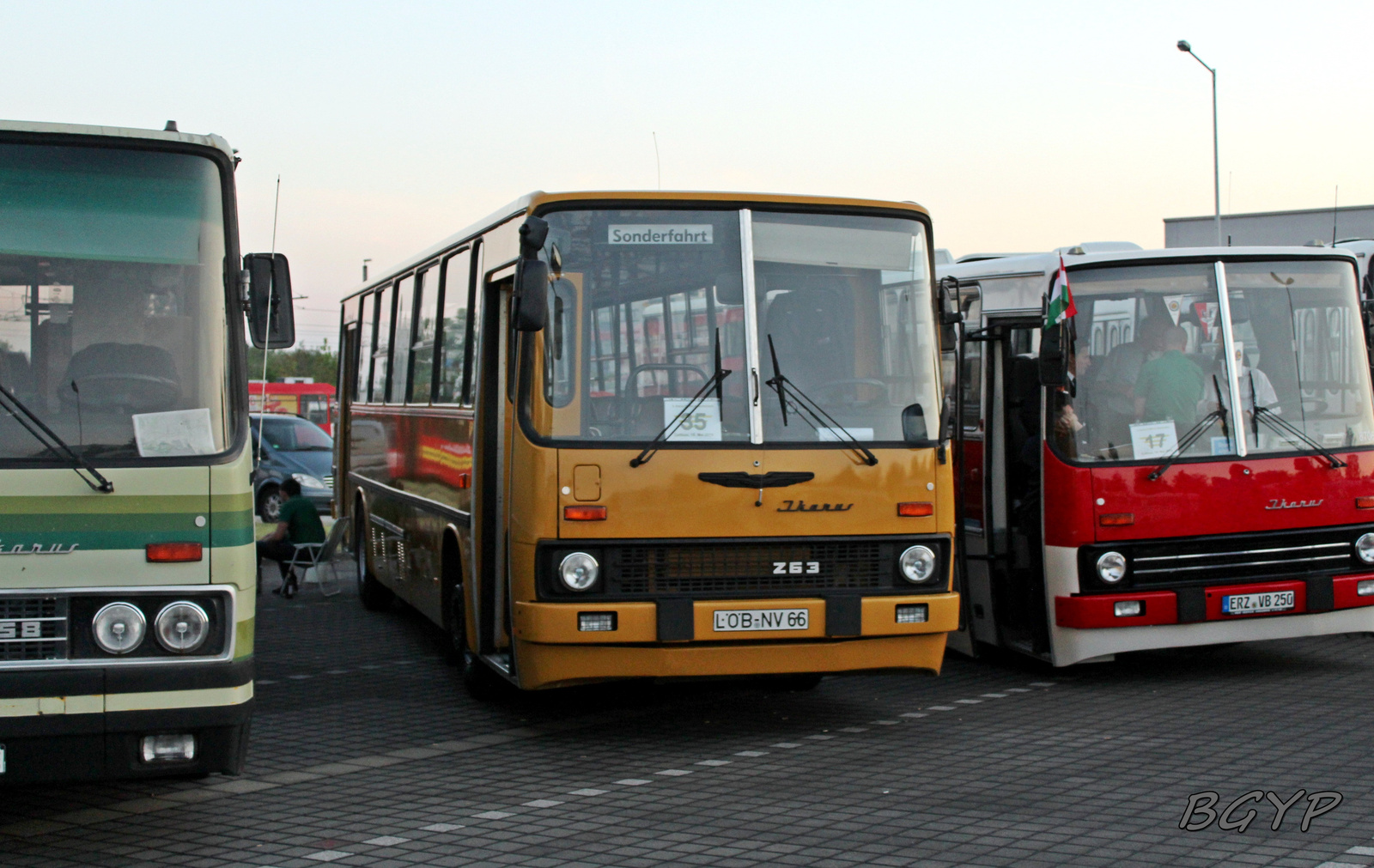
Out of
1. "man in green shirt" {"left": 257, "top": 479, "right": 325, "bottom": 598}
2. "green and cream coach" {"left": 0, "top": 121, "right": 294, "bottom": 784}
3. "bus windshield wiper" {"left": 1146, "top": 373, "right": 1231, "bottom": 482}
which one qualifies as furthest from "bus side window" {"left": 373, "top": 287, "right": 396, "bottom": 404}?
"green and cream coach" {"left": 0, "top": 121, "right": 294, "bottom": 784}

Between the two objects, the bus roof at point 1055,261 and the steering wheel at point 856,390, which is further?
the bus roof at point 1055,261

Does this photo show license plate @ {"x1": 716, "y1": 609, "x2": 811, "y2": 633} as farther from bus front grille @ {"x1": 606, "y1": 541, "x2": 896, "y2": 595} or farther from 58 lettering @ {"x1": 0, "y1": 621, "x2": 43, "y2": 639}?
58 lettering @ {"x1": 0, "y1": 621, "x2": 43, "y2": 639}

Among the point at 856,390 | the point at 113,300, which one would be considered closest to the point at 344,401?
the point at 856,390

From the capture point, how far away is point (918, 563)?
8500 millimetres

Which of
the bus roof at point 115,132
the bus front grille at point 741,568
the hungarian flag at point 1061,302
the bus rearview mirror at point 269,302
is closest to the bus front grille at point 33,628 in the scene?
the bus rearview mirror at point 269,302

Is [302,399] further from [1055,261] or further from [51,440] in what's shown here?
[51,440]

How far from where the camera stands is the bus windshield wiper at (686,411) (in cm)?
818

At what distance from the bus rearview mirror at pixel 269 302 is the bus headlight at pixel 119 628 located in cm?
117

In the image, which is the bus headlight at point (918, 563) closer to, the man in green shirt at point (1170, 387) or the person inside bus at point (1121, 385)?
the person inside bus at point (1121, 385)

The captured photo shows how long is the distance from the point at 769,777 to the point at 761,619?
0.87m

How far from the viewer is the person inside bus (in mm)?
10234

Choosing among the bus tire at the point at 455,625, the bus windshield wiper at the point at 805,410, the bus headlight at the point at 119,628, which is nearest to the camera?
the bus headlight at the point at 119,628

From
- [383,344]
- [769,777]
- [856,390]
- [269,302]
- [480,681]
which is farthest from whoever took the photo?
[383,344]

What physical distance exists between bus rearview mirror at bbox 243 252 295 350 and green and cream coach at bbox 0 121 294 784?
14mm
